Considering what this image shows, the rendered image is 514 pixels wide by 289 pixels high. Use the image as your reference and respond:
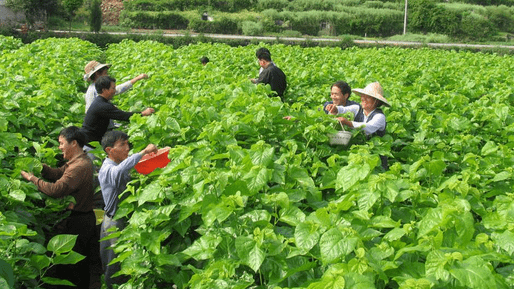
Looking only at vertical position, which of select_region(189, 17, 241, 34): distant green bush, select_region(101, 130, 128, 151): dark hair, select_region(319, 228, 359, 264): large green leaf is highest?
select_region(319, 228, 359, 264): large green leaf

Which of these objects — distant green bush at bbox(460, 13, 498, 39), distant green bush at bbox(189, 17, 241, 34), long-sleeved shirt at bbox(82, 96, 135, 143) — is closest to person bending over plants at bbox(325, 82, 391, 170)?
long-sleeved shirt at bbox(82, 96, 135, 143)

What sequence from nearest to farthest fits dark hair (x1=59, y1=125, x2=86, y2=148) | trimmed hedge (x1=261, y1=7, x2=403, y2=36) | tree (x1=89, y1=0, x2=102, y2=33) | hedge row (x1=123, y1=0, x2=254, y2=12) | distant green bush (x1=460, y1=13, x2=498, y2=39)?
dark hair (x1=59, y1=125, x2=86, y2=148) → tree (x1=89, y1=0, x2=102, y2=33) → distant green bush (x1=460, y1=13, x2=498, y2=39) → trimmed hedge (x1=261, y1=7, x2=403, y2=36) → hedge row (x1=123, y1=0, x2=254, y2=12)

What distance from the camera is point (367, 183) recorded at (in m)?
2.79

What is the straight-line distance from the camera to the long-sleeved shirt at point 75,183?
4055mm

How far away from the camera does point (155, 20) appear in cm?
4912

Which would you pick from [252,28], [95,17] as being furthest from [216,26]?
[95,17]

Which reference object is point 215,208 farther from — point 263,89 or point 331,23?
point 331,23

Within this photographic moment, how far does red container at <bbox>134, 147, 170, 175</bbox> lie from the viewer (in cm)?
369

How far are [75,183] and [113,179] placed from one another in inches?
18.9

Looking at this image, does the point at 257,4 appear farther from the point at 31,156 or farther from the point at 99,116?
the point at 31,156

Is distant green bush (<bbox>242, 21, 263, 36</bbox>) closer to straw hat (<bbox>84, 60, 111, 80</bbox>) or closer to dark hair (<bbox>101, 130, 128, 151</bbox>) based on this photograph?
straw hat (<bbox>84, 60, 111, 80</bbox>)

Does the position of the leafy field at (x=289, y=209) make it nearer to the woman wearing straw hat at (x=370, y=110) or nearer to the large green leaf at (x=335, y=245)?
the large green leaf at (x=335, y=245)

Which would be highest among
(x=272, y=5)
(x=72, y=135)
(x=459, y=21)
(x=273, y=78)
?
(x=72, y=135)

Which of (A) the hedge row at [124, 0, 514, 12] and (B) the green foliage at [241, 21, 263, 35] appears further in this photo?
(A) the hedge row at [124, 0, 514, 12]
